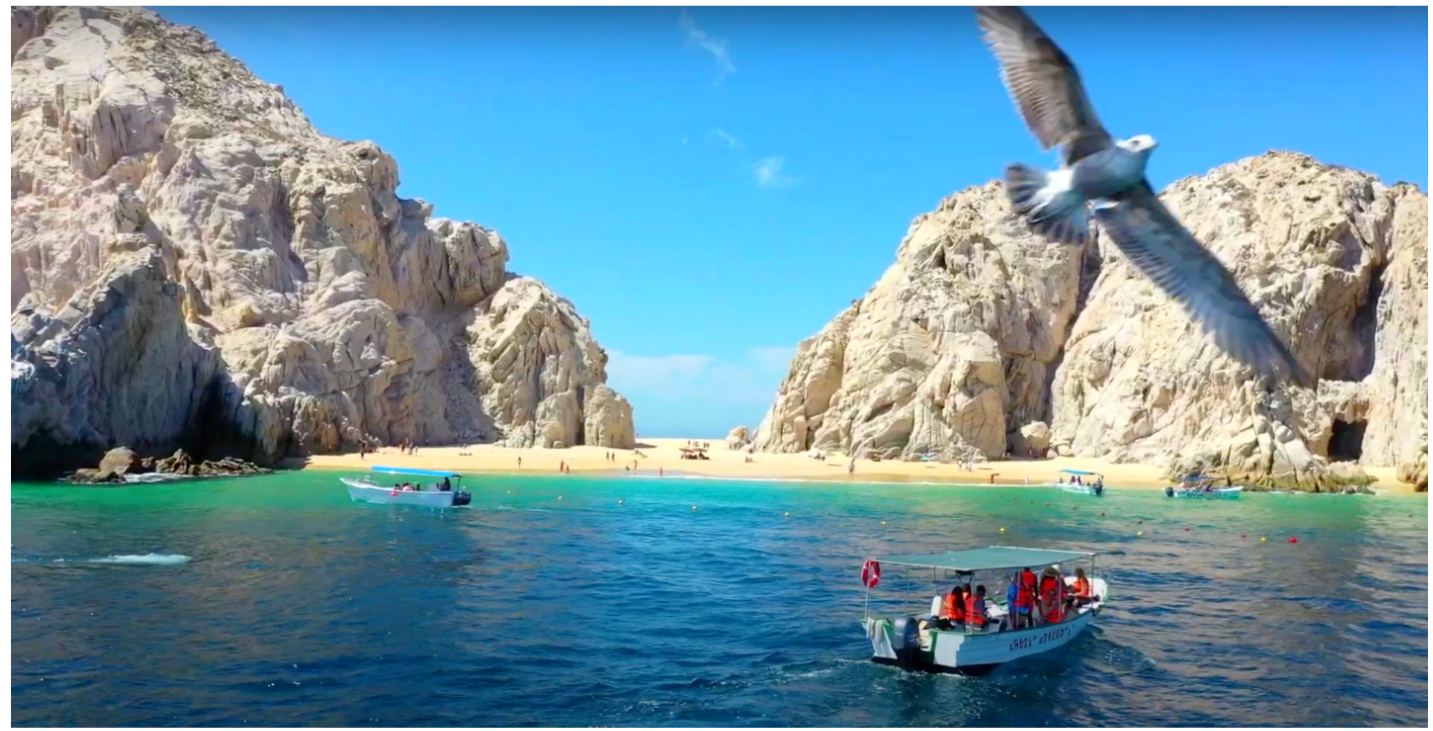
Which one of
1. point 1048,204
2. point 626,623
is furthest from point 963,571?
point 1048,204

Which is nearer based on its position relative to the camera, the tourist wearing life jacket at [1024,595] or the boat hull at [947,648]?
the boat hull at [947,648]

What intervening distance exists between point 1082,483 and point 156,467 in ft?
174

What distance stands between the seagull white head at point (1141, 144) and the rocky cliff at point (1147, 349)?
56.9m

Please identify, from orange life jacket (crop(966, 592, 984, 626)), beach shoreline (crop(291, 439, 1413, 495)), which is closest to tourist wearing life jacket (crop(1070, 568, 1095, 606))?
orange life jacket (crop(966, 592, 984, 626))

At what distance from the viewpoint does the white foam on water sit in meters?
26.1

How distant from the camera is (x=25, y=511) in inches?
1404

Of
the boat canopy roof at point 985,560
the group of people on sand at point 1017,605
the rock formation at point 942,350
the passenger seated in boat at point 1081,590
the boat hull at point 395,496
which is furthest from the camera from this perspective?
the rock formation at point 942,350

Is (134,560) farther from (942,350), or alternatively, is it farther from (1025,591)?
(942,350)

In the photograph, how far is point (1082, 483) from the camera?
184 ft

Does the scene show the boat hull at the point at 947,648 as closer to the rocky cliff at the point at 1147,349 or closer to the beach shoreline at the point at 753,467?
the beach shoreline at the point at 753,467

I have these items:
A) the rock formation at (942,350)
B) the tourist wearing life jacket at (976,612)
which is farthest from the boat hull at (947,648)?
the rock formation at (942,350)

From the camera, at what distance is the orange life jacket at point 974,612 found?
18.9 m

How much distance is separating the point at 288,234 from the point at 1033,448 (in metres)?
60.8

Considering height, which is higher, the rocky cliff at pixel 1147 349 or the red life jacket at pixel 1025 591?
the rocky cliff at pixel 1147 349
